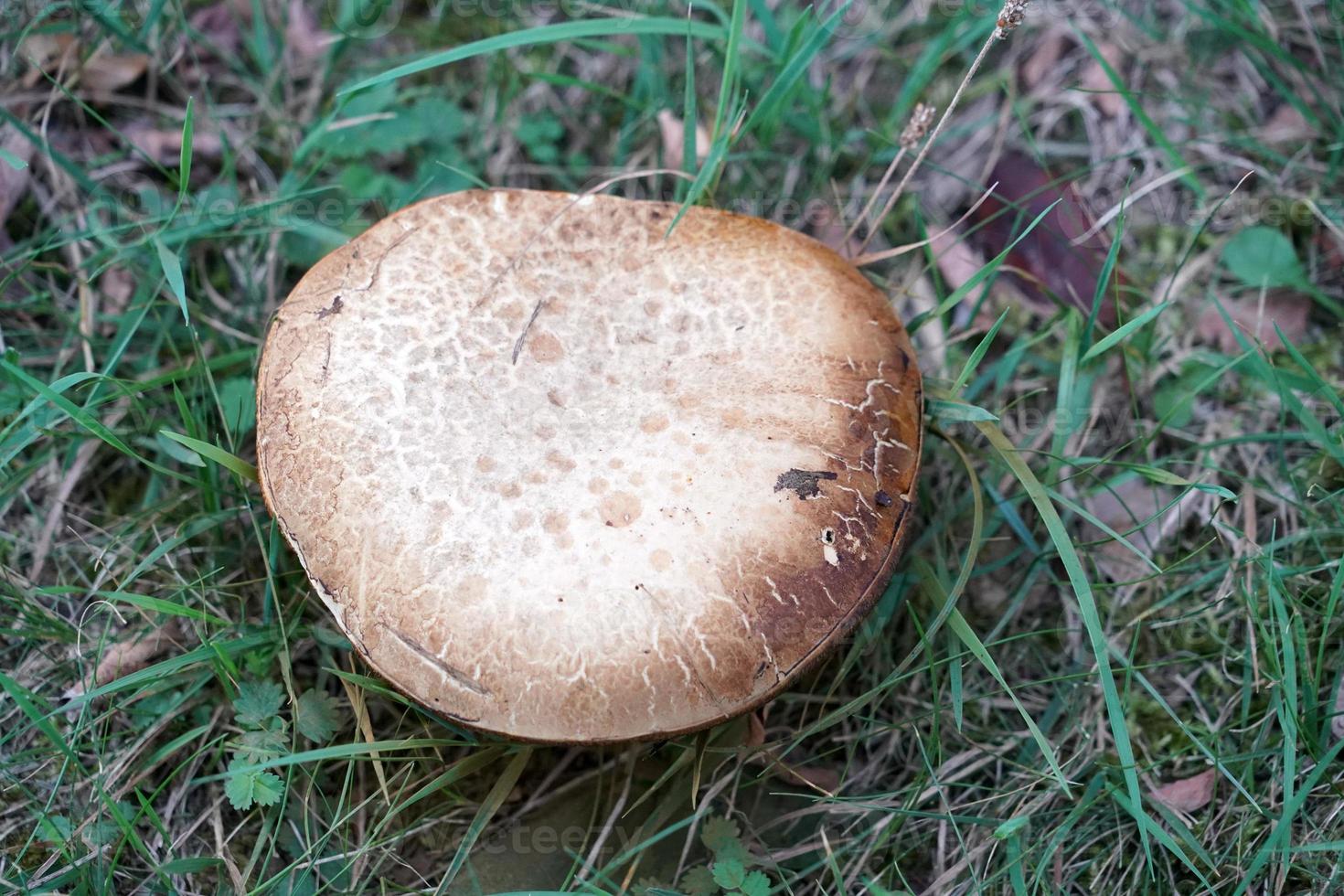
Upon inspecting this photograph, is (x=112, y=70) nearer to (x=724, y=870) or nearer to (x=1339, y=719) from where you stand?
(x=724, y=870)

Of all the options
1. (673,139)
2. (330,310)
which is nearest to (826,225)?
(673,139)

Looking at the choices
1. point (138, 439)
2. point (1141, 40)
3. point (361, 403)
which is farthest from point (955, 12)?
point (138, 439)

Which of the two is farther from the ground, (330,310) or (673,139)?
(673,139)
